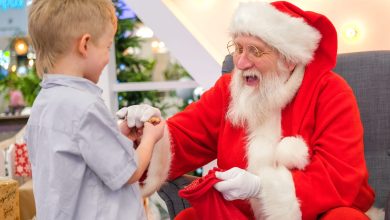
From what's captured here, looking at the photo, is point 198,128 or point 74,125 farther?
point 198,128

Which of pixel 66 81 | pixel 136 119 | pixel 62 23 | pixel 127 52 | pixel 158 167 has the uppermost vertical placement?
pixel 62 23

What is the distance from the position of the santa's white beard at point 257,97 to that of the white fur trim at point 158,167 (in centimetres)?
27

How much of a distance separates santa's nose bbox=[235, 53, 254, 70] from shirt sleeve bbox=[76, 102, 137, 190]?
2.01 ft

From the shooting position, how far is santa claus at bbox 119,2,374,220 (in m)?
1.65

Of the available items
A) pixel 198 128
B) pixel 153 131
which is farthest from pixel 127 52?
pixel 153 131

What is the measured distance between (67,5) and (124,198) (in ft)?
1.77

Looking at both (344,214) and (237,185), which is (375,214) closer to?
(344,214)

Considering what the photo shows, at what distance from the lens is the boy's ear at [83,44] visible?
137 centimetres

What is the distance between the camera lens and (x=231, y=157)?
1966mm

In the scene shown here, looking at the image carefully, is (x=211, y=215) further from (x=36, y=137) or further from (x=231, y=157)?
(x=36, y=137)

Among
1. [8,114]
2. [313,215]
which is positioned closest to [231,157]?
[313,215]

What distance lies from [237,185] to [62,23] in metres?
0.68

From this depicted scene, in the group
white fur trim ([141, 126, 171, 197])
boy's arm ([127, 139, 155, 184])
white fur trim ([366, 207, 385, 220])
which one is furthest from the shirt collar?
white fur trim ([366, 207, 385, 220])

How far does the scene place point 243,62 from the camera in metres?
1.85
